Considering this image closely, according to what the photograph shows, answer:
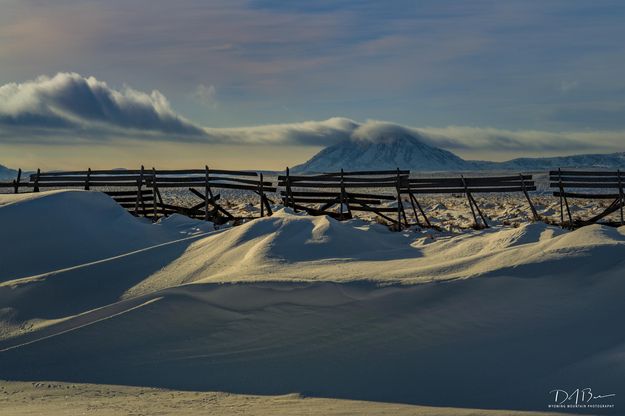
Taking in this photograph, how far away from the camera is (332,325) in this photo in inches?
310

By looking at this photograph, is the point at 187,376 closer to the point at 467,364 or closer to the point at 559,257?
the point at 467,364

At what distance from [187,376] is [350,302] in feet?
6.87

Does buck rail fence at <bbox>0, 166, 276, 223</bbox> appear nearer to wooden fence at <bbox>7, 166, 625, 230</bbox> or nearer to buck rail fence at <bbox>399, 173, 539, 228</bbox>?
wooden fence at <bbox>7, 166, 625, 230</bbox>

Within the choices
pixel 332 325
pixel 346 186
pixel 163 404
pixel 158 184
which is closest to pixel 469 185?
pixel 346 186

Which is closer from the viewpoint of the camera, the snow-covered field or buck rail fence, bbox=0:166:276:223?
the snow-covered field

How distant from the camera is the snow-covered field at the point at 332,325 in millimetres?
6676

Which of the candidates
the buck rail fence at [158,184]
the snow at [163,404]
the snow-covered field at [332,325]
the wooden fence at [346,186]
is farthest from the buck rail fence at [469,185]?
the snow at [163,404]

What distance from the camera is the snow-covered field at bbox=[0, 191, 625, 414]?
6676 millimetres

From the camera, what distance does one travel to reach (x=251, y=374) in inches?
278

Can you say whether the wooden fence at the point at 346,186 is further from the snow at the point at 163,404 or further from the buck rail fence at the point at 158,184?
the snow at the point at 163,404

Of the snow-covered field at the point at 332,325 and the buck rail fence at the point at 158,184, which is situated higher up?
the buck rail fence at the point at 158,184

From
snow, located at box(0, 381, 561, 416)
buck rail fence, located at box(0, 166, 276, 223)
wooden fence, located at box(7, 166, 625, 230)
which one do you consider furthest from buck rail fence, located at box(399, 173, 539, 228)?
snow, located at box(0, 381, 561, 416)

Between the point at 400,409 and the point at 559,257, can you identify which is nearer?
the point at 400,409

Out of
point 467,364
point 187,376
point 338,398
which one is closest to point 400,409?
point 338,398
